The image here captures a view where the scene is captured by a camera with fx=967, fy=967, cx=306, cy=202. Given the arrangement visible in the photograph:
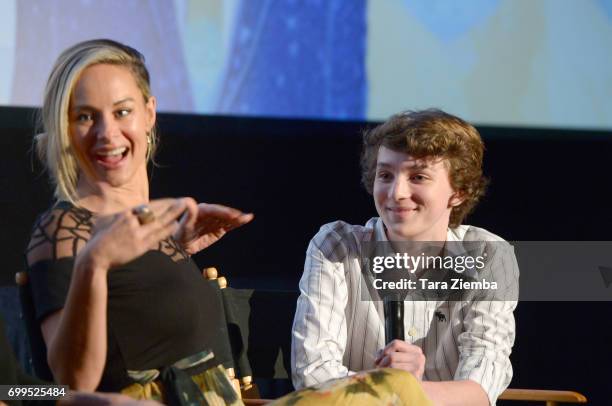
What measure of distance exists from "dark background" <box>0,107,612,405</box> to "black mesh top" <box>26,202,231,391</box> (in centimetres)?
239

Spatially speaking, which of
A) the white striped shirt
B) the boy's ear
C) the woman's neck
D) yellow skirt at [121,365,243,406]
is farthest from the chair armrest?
the woman's neck

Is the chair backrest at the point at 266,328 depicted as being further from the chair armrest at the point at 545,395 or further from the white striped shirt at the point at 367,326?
the chair armrest at the point at 545,395

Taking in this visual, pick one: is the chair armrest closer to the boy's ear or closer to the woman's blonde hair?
the boy's ear

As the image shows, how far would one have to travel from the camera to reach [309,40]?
176 inches

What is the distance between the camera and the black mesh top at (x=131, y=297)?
1.82m

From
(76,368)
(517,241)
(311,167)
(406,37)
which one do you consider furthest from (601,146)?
(76,368)

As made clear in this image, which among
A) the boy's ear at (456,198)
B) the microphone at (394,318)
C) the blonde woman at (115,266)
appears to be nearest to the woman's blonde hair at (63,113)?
the blonde woman at (115,266)

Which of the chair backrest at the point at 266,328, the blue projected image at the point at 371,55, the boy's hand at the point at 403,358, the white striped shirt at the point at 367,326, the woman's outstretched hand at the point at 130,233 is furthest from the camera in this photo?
the blue projected image at the point at 371,55

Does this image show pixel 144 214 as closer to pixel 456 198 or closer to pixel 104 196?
pixel 104 196

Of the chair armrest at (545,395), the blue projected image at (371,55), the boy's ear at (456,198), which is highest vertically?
the blue projected image at (371,55)

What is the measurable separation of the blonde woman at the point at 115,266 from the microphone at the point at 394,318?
1.58 ft

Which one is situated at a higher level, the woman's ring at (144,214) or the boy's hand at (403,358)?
the woman's ring at (144,214)

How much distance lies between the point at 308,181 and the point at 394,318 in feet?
7.44

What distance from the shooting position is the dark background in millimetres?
4523
